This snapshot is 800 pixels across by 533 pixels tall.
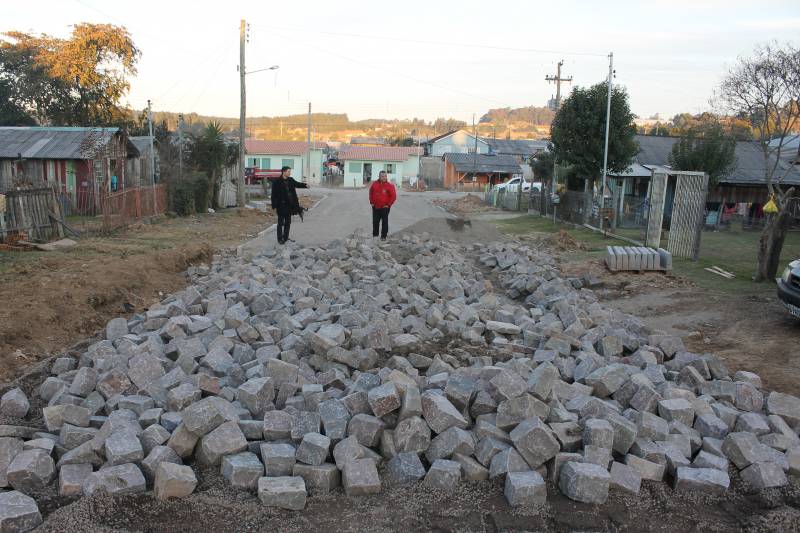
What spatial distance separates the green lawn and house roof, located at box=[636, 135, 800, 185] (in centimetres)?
408

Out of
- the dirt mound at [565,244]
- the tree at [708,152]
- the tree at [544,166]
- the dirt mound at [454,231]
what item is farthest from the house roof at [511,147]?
the dirt mound at [565,244]

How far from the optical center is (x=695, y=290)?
1091 centimetres

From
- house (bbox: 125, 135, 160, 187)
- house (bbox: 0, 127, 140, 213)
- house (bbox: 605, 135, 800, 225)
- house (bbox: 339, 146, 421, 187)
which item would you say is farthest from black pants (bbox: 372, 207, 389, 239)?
house (bbox: 339, 146, 421, 187)

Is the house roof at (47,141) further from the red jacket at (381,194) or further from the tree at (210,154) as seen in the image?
the red jacket at (381,194)

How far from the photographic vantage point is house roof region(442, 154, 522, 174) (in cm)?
6066

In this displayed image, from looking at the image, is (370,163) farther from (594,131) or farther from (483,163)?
(594,131)

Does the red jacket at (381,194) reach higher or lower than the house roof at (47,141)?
lower

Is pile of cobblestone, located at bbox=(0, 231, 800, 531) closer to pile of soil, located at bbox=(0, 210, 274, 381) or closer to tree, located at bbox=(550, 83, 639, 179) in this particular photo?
pile of soil, located at bbox=(0, 210, 274, 381)

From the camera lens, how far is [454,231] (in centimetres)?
1838

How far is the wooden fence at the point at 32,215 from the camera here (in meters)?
13.7

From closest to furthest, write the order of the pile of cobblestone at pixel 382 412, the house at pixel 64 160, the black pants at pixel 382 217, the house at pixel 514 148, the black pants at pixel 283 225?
the pile of cobblestone at pixel 382 412 → the black pants at pixel 283 225 → the black pants at pixel 382 217 → the house at pixel 64 160 → the house at pixel 514 148

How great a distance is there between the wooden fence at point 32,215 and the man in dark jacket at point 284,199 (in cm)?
482

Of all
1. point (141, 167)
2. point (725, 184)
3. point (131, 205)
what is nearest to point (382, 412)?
point (131, 205)

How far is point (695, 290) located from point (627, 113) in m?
16.4
